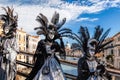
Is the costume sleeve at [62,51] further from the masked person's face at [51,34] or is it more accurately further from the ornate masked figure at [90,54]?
the ornate masked figure at [90,54]

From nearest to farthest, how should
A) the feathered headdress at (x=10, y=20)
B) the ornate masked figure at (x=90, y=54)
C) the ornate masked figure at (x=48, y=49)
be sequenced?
the ornate masked figure at (x=90, y=54) < the ornate masked figure at (x=48, y=49) < the feathered headdress at (x=10, y=20)

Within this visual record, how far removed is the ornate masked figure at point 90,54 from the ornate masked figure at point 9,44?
207cm

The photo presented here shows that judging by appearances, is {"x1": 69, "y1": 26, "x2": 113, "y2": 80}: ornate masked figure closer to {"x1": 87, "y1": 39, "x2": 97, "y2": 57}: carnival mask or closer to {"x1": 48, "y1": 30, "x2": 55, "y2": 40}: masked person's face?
{"x1": 87, "y1": 39, "x2": 97, "y2": 57}: carnival mask

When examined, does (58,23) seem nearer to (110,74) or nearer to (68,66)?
(68,66)

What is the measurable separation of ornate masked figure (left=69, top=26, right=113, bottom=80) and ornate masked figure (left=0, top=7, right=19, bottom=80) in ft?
6.80

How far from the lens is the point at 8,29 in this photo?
9625mm

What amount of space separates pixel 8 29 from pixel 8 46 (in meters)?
0.41

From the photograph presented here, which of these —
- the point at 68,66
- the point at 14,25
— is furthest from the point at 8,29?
the point at 68,66

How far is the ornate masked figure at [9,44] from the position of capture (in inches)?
379

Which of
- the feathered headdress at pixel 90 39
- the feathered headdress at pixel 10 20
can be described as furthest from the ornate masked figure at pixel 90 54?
the feathered headdress at pixel 10 20

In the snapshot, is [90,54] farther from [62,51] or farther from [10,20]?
[10,20]

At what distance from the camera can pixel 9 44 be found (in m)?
9.67

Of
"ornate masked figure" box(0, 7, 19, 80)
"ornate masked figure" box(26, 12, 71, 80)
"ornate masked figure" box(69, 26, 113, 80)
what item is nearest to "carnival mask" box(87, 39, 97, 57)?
"ornate masked figure" box(69, 26, 113, 80)

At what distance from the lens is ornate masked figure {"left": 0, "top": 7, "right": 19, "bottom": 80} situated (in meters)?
9.62
